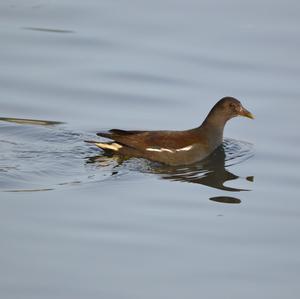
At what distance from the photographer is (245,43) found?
1549cm

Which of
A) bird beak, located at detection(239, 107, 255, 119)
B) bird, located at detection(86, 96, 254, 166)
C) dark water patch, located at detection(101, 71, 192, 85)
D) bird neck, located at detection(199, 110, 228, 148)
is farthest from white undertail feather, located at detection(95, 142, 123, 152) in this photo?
dark water patch, located at detection(101, 71, 192, 85)

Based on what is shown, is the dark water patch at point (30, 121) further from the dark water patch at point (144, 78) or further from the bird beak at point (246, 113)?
the bird beak at point (246, 113)

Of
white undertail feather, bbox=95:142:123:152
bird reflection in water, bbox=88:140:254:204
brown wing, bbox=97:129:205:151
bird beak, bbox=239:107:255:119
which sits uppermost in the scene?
bird beak, bbox=239:107:255:119

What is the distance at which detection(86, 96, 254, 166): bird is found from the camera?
468 inches

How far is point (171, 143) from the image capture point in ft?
39.1

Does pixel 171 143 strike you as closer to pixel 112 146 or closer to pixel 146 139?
pixel 146 139

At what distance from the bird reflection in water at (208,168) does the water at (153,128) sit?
1.1 inches

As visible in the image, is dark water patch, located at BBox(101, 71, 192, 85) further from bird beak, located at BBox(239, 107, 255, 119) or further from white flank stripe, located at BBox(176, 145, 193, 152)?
white flank stripe, located at BBox(176, 145, 193, 152)

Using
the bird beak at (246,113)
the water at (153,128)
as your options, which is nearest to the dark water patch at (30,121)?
the water at (153,128)

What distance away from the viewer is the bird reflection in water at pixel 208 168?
36.9 feet

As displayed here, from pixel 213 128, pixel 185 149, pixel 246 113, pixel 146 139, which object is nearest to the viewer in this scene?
pixel 146 139

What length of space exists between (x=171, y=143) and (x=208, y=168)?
0.57 metres

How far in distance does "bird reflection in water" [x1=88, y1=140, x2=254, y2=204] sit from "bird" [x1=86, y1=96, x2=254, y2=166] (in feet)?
0.35

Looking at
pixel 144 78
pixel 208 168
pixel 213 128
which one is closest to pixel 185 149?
pixel 208 168
